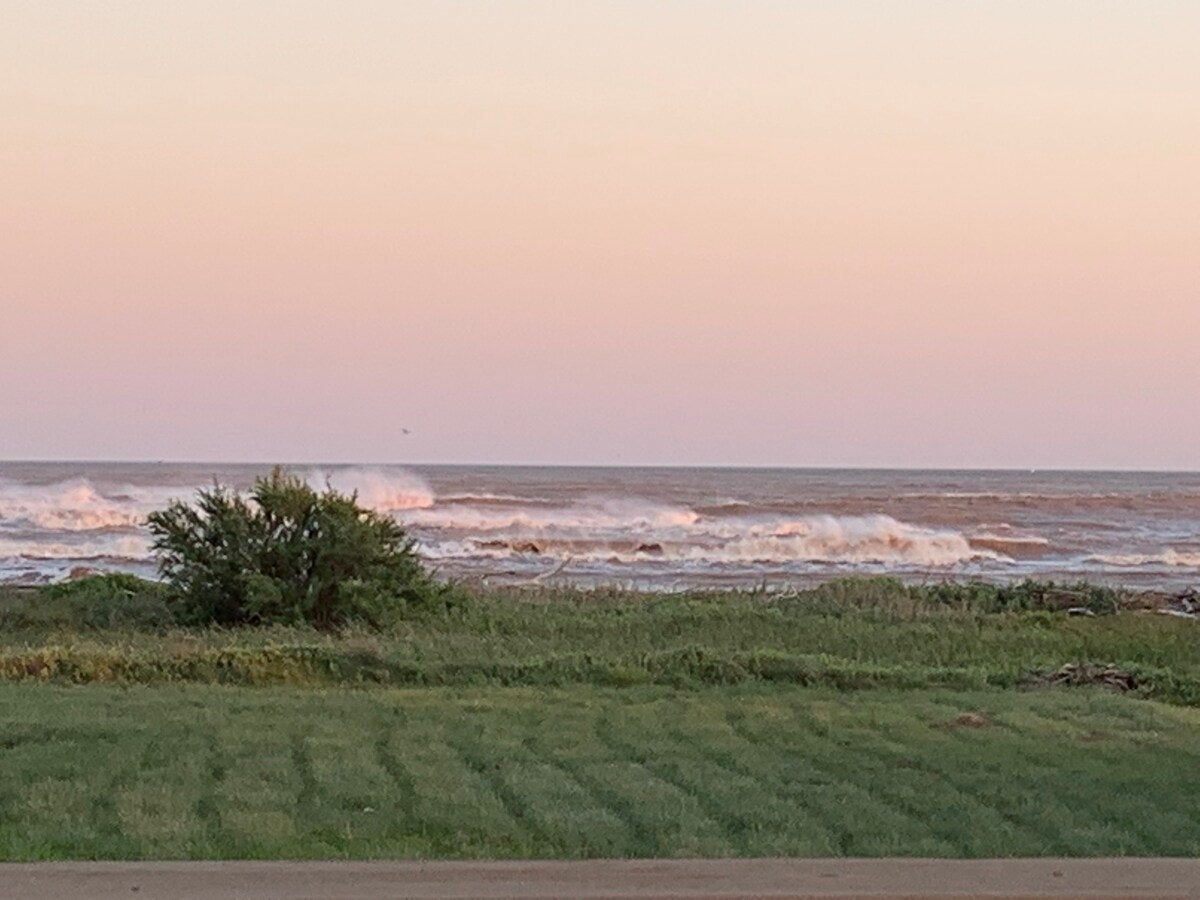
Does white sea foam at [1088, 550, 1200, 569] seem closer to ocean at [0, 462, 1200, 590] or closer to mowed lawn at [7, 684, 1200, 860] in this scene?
ocean at [0, 462, 1200, 590]

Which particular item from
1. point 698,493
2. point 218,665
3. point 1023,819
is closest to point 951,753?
point 1023,819

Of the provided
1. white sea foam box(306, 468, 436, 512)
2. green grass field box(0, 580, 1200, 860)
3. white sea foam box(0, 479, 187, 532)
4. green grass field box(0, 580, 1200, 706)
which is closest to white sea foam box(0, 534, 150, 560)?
white sea foam box(0, 479, 187, 532)

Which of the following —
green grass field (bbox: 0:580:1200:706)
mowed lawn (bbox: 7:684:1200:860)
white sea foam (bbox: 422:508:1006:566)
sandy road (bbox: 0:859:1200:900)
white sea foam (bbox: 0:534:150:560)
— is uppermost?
sandy road (bbox: 0:859:1200:900)

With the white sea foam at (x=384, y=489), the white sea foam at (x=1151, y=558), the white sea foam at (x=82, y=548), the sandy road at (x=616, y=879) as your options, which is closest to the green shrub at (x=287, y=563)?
the sandy road at (x=616, y=879)

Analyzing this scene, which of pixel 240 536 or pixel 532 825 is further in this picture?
pixel 240 536

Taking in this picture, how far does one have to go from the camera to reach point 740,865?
282 inches

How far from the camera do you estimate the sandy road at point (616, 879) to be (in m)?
6.53

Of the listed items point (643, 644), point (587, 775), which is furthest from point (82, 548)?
point (587, 775)

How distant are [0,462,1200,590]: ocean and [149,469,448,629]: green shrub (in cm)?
428

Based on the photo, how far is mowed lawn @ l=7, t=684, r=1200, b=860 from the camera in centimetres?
792

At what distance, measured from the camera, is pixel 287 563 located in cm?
2216

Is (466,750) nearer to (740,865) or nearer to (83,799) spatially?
(83,799)

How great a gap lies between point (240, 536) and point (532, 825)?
48.1 ft

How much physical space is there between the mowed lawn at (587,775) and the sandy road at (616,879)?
20.0 inches
